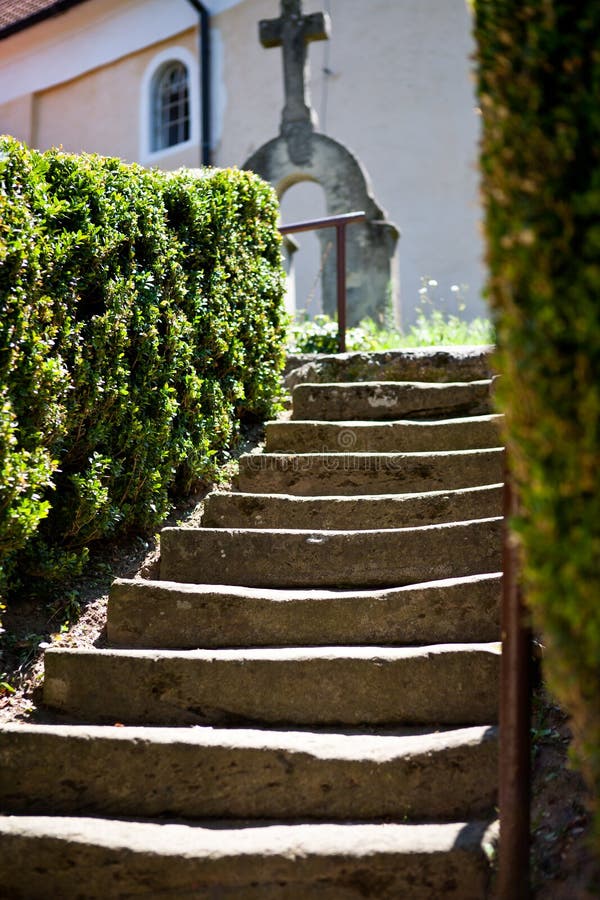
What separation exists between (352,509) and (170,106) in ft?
33.6

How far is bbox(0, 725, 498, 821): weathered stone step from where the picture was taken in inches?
112

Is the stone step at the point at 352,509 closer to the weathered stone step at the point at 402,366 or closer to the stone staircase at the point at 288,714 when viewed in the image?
the stone staircase at the point at 288,714

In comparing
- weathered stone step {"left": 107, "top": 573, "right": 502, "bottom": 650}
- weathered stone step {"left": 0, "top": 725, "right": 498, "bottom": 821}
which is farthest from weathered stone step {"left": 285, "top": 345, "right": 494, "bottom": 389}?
weathered stone step {"left": 0, "top": 725, "right": 498, "bottom": 821}

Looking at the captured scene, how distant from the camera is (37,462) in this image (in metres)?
3.46

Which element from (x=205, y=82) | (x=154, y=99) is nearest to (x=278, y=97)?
(x=205, y=82)

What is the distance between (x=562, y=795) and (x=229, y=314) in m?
3.20

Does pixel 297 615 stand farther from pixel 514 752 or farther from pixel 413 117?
pixel 413 117

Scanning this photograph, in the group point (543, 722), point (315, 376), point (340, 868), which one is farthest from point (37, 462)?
point (315, 376)

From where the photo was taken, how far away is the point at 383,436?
4992 mm

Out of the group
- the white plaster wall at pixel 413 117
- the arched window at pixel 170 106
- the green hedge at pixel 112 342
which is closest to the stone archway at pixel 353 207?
the white plaster wall at pixel 413 117

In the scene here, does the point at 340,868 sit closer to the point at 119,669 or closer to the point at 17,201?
the point at 119,669

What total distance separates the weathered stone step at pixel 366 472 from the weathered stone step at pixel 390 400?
658mm

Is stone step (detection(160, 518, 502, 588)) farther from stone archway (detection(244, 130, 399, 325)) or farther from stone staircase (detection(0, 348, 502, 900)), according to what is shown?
stone archway (detection(244, 130, 399, 325))

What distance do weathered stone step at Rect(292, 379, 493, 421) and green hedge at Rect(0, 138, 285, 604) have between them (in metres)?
0.32
